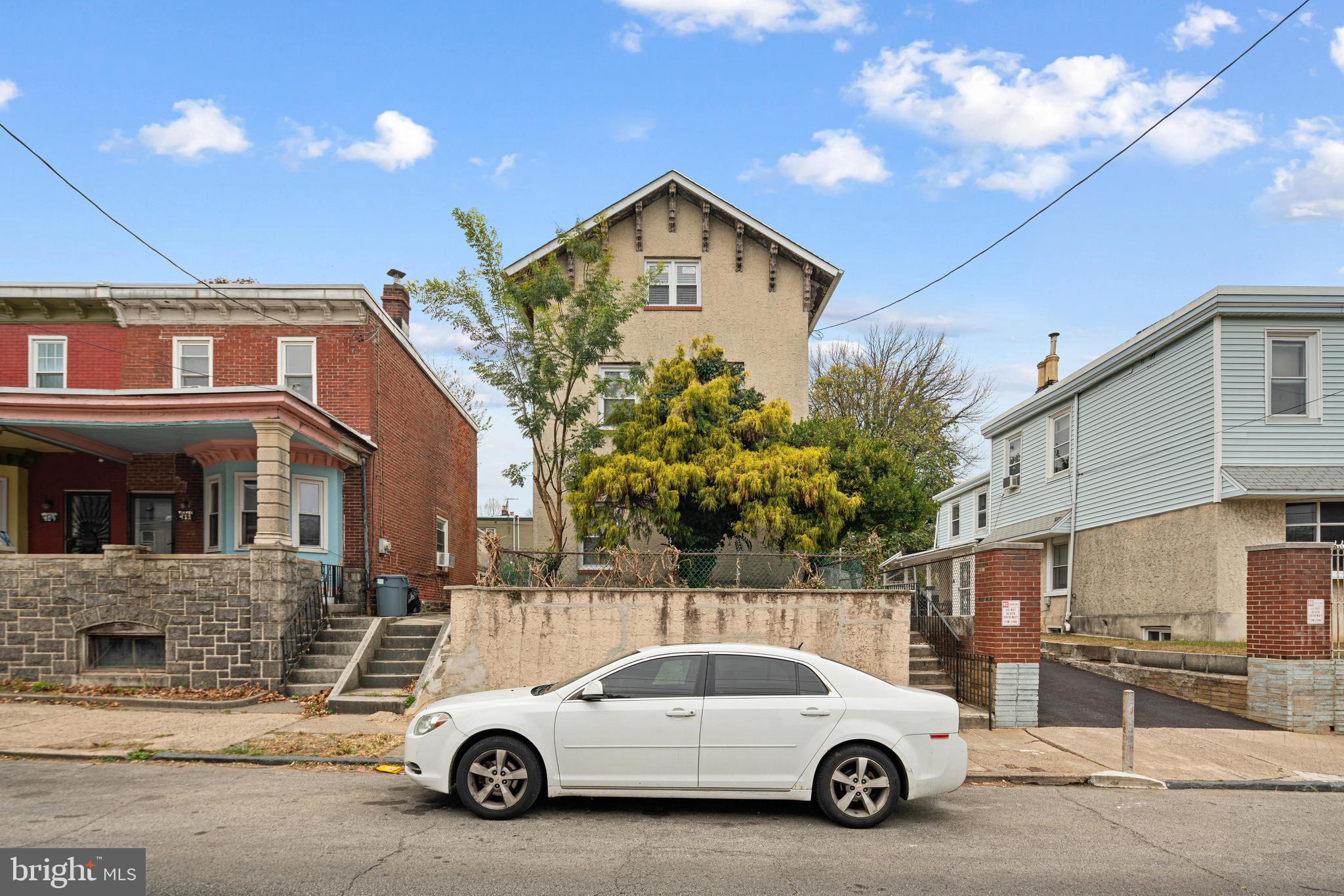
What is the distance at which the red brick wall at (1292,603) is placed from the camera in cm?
1207

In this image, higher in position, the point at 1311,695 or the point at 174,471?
the point at 174,471

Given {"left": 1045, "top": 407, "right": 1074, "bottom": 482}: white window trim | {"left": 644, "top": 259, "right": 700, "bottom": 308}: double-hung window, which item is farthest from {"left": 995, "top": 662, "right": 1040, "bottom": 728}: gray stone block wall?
{"left": 1045, "top": 407, "right": 1074, "bottom": 482}: white window trim

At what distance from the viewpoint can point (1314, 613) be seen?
12078 mm

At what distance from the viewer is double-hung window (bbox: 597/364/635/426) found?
17.6 m

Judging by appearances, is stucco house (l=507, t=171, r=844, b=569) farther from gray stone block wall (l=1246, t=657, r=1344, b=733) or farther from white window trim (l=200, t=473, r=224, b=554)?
gray stone block wall (l=1246, t=657, r=1344, b=733)

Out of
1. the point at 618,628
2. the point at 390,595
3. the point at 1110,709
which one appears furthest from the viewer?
the point at 390,595

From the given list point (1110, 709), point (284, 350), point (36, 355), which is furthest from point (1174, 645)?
point (36, 355)

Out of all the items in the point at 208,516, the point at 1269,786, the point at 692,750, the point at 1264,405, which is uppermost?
the point at 1264,405

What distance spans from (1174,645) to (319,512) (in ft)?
52.7

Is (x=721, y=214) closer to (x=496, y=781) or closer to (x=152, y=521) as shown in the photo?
(x=152, y=521)

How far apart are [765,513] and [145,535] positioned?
12574 mm

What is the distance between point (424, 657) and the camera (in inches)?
550

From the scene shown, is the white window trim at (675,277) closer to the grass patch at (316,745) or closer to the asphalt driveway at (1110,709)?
the asphalt driveway at (1110,709)

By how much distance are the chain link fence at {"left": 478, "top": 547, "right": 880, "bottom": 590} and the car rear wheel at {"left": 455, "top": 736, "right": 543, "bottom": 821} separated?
5058mm
